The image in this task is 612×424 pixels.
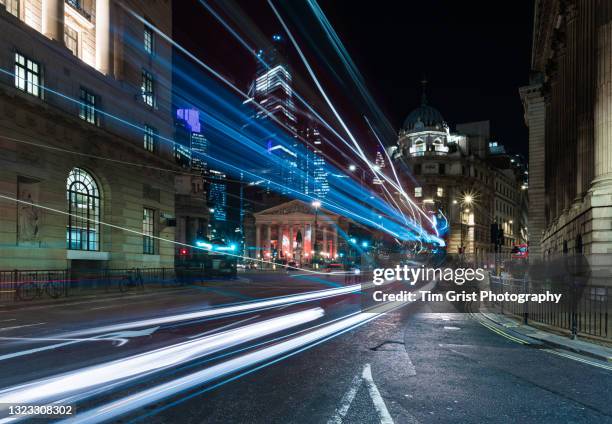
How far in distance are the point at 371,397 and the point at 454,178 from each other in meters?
104

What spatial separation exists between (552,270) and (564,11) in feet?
59.7

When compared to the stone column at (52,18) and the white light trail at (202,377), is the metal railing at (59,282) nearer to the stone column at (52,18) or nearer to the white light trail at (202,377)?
the stone column at (52,18)

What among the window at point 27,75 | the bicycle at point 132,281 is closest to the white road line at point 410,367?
the bicycle at point 132,281

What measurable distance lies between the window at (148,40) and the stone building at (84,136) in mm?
103

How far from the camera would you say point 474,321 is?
15078 mm

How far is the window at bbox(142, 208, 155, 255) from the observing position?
33.8 metres

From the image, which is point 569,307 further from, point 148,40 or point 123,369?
point 148,40

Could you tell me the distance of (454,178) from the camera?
4092 inches

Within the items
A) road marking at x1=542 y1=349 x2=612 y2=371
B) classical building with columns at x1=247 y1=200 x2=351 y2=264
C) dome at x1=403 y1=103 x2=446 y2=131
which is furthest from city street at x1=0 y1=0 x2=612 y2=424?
dome at x1=403 y1=103 x2=446 y2=131

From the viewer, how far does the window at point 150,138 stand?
35031 mm

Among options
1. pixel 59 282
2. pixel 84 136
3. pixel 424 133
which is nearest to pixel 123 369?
pixel 59 282

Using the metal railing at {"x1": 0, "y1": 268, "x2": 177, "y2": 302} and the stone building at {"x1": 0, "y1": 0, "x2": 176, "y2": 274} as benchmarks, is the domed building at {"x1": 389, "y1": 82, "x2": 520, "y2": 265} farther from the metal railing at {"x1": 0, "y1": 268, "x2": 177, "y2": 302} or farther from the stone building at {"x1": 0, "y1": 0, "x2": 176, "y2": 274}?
the metal railing at {"x1": 0, "y1": 268, "x2": 177, "y2": 302}

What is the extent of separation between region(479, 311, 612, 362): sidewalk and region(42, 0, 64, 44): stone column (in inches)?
1046

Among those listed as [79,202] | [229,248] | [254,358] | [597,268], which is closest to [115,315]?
[254,358]
